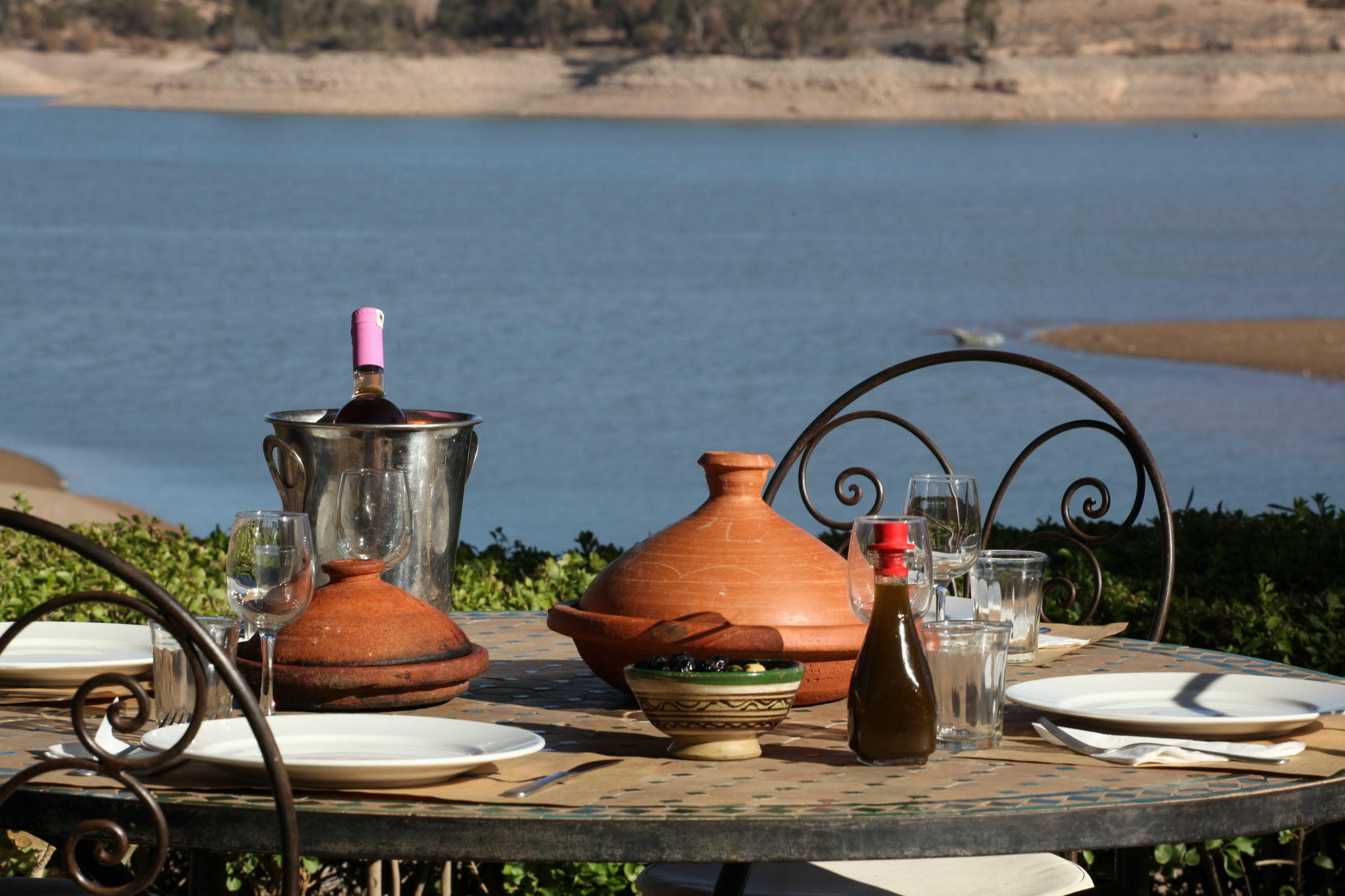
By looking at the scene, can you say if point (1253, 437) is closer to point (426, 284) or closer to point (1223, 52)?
point (426, 284)

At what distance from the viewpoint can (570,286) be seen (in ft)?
81.4

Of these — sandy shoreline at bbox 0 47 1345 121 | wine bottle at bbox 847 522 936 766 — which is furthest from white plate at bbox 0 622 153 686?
sandy shoreline at bbox 0 47 1345 121

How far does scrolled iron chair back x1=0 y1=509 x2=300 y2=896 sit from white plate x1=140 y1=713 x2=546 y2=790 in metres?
0.07

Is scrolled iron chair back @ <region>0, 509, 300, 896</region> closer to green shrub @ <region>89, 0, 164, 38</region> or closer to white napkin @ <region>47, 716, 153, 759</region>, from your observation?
white napkin @ <region>47, 716, 153, 759</region>

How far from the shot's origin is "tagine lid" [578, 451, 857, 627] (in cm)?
194

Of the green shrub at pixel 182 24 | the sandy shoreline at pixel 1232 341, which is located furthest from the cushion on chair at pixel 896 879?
the green shrub at pixel 182 24

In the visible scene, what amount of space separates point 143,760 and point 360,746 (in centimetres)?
27

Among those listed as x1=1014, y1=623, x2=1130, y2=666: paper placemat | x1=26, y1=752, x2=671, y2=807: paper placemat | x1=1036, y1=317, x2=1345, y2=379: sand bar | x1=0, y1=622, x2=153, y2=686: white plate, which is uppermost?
x1=26, y1=752, x2=671, y2=807: paper placemat

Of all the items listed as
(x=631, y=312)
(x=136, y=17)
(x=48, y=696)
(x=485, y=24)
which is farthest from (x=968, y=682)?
(x=136, y=17)

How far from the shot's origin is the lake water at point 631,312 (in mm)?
11625

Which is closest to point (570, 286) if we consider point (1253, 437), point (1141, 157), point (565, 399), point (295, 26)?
point (565, 399)

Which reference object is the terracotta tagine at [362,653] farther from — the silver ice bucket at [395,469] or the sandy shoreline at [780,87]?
the sandy shoreline at [780,87]

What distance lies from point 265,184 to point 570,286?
984 inches

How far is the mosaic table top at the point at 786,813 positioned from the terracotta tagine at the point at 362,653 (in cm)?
20
